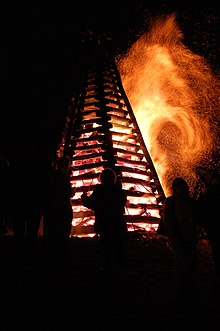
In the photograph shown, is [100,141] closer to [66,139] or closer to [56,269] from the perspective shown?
[66,139]

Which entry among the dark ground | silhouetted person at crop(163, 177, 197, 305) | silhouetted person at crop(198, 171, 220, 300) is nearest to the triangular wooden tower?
the dark ground

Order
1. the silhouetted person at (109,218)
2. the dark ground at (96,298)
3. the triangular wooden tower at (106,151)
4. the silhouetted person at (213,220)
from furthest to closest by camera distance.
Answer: the triangular wooden tower at (106,151) → the silhouetted person at (109,218) → the silhouetted person at (213,220) → the dark ground at (96,298)

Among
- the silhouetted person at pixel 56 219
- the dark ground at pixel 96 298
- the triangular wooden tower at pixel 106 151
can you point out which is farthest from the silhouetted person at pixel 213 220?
the triangular wooden tower at pixel 106 151

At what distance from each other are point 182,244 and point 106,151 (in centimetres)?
573

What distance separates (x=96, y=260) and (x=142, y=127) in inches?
344

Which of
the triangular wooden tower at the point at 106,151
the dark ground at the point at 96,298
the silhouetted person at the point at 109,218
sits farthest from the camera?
the triangular wooden tower at the point at 106,151

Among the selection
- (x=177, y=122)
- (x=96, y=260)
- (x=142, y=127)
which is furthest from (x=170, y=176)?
(x=96, y=260)

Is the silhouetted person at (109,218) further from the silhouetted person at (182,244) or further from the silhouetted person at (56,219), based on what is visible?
the silhouetted person at (182,244)

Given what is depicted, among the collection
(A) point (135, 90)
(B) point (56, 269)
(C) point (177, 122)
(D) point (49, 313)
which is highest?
(A) point (135, 90)

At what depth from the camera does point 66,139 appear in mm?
10883

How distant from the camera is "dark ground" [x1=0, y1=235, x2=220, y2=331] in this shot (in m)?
3.78

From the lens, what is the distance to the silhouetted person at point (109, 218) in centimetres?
600

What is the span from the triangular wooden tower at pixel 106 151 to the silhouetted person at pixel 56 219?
9.13 ft

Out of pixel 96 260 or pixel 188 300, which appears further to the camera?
pixel 96 260
